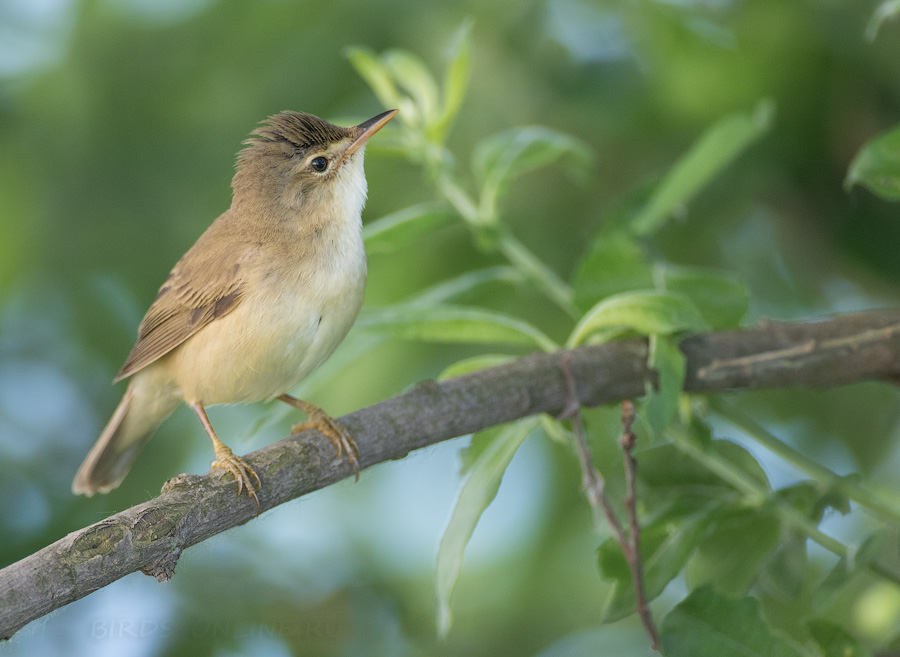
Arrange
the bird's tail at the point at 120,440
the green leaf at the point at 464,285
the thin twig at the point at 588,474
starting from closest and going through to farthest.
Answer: the thin twig at the point at 588,474 < the green leaf at the point at 464,285 < the bird's tail at the point at 120,440

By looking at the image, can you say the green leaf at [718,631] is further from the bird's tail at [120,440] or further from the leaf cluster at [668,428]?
the bird's tail at [120,440]

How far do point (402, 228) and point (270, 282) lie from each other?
44 centimetres

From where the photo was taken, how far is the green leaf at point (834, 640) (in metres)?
1.92

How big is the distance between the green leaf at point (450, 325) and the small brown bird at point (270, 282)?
9.4 inches

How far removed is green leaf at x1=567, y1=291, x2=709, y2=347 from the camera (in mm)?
2115

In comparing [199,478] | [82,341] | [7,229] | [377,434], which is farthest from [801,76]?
[7,229]

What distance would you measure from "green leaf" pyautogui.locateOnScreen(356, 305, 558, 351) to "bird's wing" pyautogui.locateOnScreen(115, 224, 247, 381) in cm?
53

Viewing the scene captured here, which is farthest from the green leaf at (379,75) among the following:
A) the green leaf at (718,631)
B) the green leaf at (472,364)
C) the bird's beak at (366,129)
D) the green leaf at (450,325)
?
the green leaf at (718,631)

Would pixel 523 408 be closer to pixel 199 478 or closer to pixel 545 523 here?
pixel 199 478

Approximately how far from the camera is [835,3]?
3.20 meters

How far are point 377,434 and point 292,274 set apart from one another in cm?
73

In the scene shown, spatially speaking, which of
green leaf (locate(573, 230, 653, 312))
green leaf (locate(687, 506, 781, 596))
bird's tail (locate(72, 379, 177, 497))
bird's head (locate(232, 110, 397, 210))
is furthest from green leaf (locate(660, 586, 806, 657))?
bird's tail (locate(72, 379, 177, 497))

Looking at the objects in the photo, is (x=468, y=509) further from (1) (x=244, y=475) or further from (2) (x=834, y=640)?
(2) (x=834, y=640)

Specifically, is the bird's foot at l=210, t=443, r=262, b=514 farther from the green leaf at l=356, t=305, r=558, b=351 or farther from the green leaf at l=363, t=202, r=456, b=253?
the green leaf at l=363, t=202, r=456, b=253
